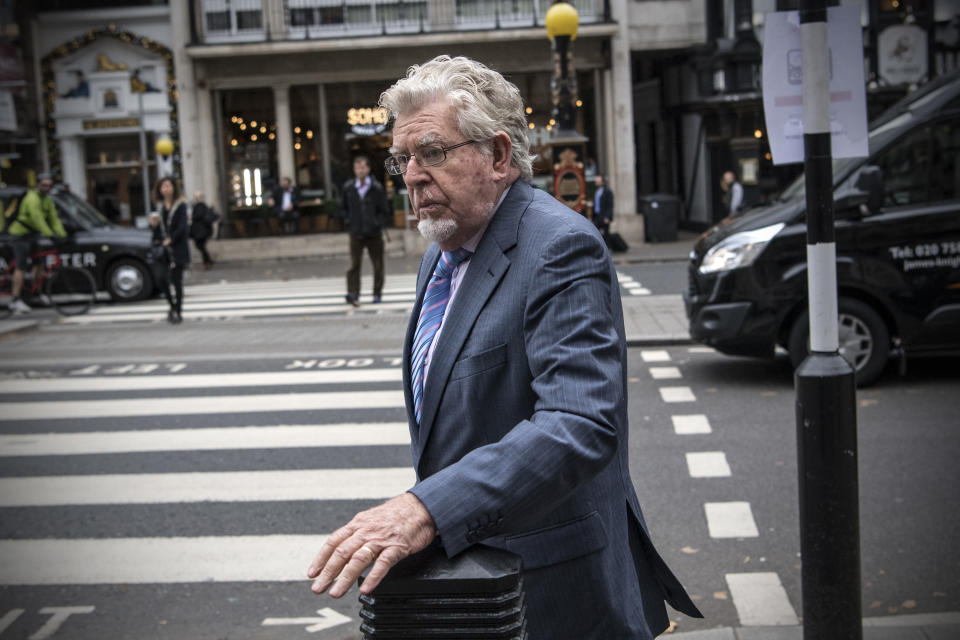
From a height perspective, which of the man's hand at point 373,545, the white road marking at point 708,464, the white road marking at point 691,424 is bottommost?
the white road marking at point 708,464

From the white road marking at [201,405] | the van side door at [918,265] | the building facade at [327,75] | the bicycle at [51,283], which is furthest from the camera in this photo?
the building facade at [327,75]

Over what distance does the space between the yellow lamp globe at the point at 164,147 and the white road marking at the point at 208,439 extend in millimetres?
20370

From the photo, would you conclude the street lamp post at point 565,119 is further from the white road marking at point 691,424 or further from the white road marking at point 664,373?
the white road marking at point 691,424

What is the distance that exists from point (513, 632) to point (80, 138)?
29.5 m

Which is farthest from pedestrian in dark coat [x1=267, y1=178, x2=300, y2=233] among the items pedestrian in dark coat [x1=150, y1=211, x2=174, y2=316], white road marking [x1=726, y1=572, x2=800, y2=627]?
white road marking [x1=726, y1=572, x2=800, y2=627]

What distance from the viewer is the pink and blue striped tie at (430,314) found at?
226cm

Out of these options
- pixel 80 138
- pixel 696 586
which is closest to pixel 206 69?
pixel 80 138

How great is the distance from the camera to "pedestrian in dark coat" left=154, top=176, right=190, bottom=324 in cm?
1480

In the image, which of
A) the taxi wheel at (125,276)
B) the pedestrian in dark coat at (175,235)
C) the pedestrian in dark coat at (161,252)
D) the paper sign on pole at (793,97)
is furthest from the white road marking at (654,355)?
the taxi wheel at (125,276)

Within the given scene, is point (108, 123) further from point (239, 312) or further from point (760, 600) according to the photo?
point (760, 600)

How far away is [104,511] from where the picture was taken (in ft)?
20.6

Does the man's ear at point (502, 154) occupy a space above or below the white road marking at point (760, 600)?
above

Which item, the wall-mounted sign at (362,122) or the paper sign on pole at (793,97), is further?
the wall-mounted sign at (362,122)

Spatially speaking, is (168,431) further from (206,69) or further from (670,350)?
(206,69)
